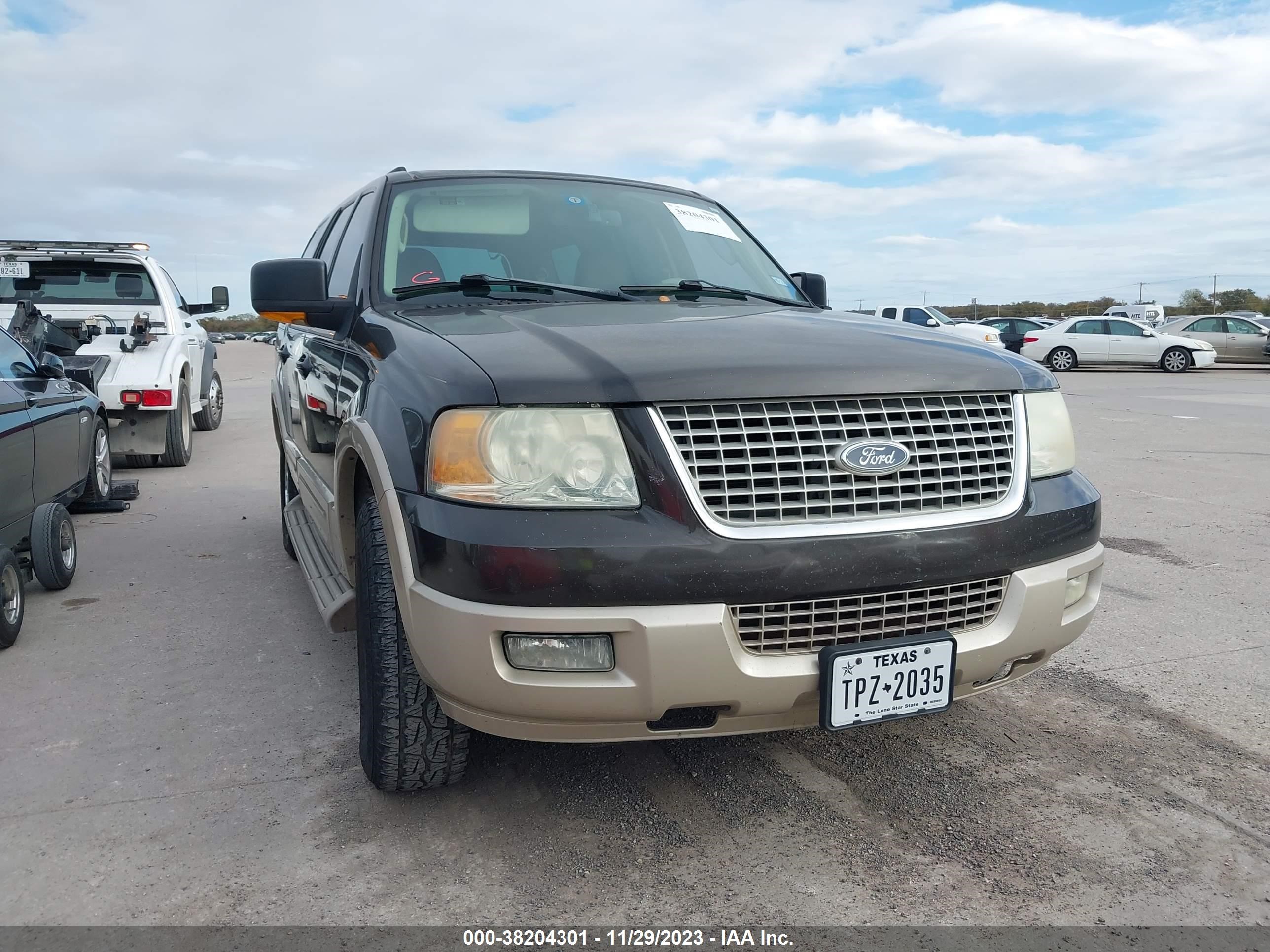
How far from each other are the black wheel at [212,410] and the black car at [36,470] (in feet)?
17.7

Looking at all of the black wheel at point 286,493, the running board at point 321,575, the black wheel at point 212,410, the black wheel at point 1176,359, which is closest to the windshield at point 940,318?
the black wheel at point 1176,359

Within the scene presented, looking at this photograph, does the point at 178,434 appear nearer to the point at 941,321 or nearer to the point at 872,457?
the point at 872,457

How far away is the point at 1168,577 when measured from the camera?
489 centimetres

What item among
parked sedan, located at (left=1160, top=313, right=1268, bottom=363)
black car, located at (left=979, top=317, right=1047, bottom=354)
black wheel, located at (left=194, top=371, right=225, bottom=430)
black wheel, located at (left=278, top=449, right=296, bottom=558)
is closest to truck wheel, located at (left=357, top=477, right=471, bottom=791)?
black wheel, located at (left=278, top=449, right=296, bottom=558)

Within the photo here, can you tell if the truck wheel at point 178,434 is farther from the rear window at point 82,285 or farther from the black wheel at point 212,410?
the black wheel at point 212,410

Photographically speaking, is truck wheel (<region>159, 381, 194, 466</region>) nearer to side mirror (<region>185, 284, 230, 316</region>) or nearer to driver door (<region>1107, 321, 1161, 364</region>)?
side mirror (<region>185, 284, 230, 316</region>)

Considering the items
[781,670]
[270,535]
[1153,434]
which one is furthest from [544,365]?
[1153,434]

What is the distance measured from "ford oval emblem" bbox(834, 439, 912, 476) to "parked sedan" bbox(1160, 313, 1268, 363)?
26.4 metres

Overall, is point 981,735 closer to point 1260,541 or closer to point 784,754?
point 784,754

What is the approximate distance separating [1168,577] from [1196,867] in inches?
113

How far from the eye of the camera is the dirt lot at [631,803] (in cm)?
225

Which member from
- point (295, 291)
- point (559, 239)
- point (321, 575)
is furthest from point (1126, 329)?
point (295, 291)

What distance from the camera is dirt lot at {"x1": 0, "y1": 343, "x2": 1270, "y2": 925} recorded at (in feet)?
7.37

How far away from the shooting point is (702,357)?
2.36 m
